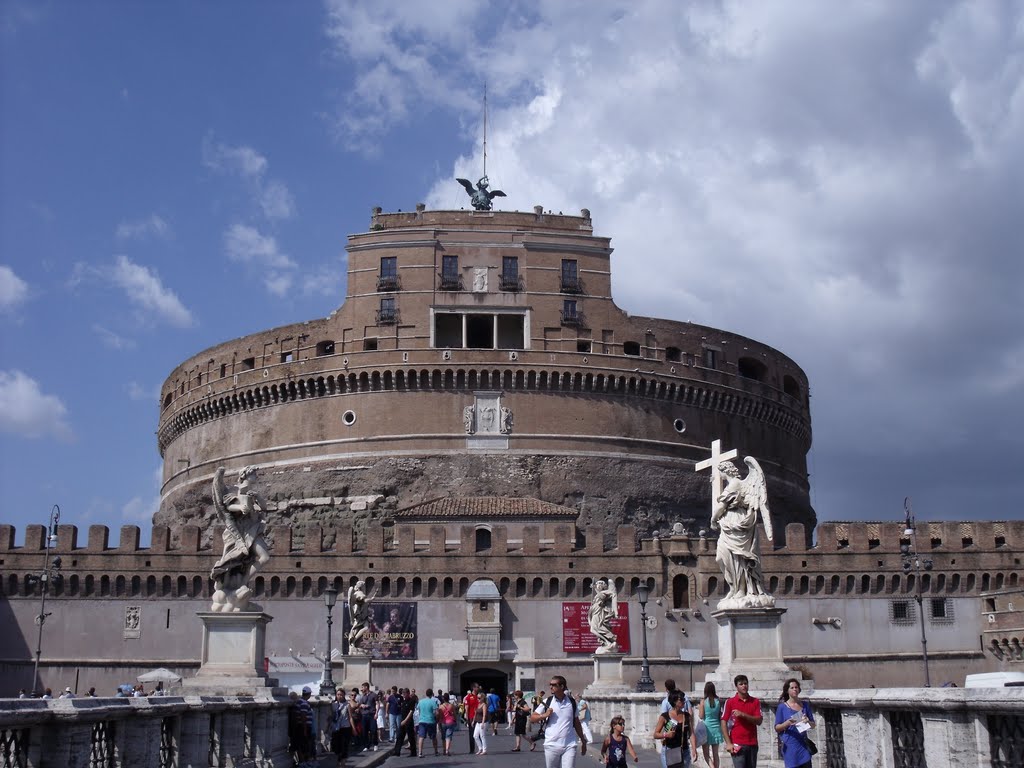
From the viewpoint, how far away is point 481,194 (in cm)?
5800

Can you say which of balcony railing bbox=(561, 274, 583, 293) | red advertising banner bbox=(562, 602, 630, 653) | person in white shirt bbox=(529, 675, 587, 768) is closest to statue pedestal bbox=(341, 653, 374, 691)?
red advertising banner bbox=(562, 602, 630, 653)

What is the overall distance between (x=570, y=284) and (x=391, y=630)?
18530 millimetres

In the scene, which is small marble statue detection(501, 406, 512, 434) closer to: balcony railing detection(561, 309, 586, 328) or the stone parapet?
balcony railing detection(561, 309, 586, 328)

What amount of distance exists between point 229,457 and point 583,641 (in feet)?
68.2

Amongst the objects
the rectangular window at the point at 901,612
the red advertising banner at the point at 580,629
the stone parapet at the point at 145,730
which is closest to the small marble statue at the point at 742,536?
the stone parapet at the point at 145,730

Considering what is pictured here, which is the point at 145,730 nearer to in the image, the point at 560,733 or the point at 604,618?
the point at 560,733

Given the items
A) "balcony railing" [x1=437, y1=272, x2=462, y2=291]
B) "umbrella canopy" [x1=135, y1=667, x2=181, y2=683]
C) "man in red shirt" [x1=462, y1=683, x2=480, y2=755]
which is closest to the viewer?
"man in red shirt" [x1=462, y1=683, x2=480, y2=755]

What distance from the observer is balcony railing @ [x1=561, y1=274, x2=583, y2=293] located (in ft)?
172

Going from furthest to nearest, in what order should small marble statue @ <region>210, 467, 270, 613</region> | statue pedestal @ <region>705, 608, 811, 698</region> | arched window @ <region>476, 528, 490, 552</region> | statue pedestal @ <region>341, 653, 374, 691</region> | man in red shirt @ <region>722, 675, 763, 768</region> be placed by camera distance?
arched window @ <region>476, 528, 490, 552</region> < statue pedestal @ <region>341, 653, 374, 691</region> < small marble statue @ <region>210, 467, 270, 613</region> < statue pedestal @ <region>705, 608, 811, 698</region> < man in red shirt @ <region>722, 675, 763, 768</region>

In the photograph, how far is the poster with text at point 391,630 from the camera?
41.4 metres

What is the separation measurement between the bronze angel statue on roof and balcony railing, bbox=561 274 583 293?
6.95 metres

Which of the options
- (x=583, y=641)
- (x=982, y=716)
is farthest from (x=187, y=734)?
(x=583, y=641)

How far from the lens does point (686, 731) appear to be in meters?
12.5

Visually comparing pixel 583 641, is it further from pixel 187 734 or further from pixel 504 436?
pixel 187 734
